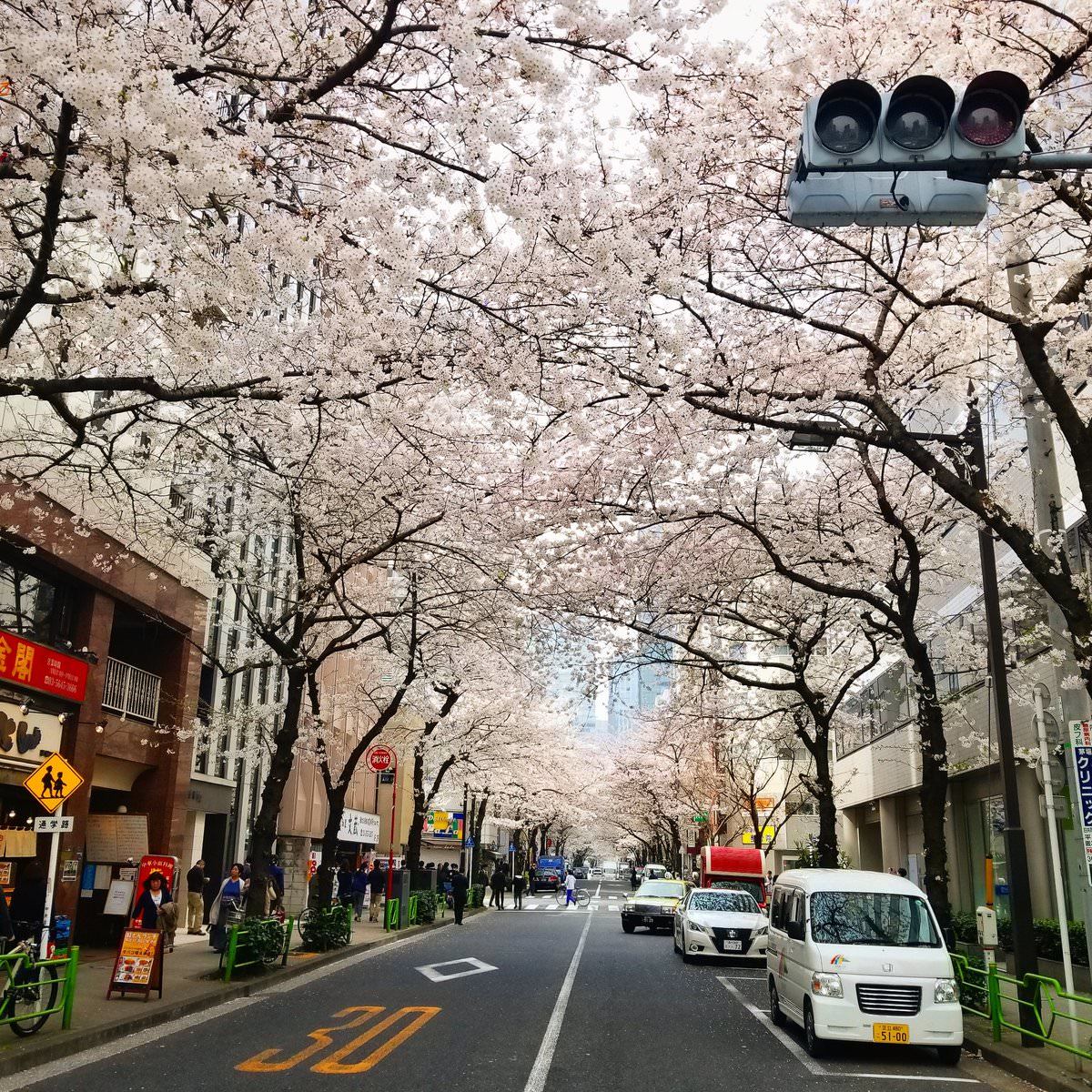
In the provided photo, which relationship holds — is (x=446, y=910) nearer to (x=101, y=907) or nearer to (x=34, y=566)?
(x=101, y=907)

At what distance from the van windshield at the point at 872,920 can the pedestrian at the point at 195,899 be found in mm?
15087

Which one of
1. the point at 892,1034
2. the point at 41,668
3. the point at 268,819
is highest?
the point at 41,668

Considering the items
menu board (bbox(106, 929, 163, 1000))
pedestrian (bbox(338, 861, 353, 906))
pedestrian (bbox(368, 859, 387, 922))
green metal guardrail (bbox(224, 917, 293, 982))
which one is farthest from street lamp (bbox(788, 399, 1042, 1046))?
pedestrian (bbox(368, 859, 387, 922))

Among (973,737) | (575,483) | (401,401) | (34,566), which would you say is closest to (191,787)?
(34,566)

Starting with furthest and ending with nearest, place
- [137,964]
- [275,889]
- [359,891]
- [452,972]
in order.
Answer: [359,891]
[275,889]
[452,972]
[137,964]

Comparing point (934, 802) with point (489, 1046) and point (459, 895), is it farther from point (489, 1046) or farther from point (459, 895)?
point (459, 895)

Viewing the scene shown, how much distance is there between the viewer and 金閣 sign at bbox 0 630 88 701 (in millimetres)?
15328

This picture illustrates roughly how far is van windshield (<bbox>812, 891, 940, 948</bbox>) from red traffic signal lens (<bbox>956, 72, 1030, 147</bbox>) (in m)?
8.52

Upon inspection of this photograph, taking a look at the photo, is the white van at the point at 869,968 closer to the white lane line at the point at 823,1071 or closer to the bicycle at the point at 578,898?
the white lane line at the point at 823,1071

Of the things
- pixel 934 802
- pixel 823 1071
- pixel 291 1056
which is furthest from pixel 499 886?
pixel 823 1071

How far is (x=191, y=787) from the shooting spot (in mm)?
24359

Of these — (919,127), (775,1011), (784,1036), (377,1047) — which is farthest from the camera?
(775,1011)

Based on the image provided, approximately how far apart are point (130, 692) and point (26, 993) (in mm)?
11363

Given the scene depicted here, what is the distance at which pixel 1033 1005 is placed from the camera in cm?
1049
